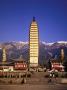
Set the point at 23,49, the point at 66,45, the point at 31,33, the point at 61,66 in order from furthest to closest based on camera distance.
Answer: the point at 23,49 < the point at 66,45 < the point at 31,33 < the point at 61,66

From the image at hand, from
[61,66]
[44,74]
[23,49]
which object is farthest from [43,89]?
[23,49]

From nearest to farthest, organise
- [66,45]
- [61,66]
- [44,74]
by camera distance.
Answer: [44,74] → [61,66] → [66,45]

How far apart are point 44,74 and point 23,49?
133927 millimetres

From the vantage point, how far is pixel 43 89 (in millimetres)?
44406

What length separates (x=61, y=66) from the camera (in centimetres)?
7556

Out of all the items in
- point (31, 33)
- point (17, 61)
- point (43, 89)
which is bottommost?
point (43, 89)

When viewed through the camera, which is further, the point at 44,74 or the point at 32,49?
the point at 32,49

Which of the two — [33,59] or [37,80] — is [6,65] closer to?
[33,59]

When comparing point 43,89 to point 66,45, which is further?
point 66,45

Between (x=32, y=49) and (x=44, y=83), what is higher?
(x=32, y=49)

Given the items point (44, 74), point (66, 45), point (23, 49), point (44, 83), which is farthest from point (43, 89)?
point (23, 49)

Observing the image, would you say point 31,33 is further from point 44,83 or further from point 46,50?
point 46,50

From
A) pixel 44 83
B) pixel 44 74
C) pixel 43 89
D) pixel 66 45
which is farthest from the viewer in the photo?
pixel 66 45

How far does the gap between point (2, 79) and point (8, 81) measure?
1.31 metres
